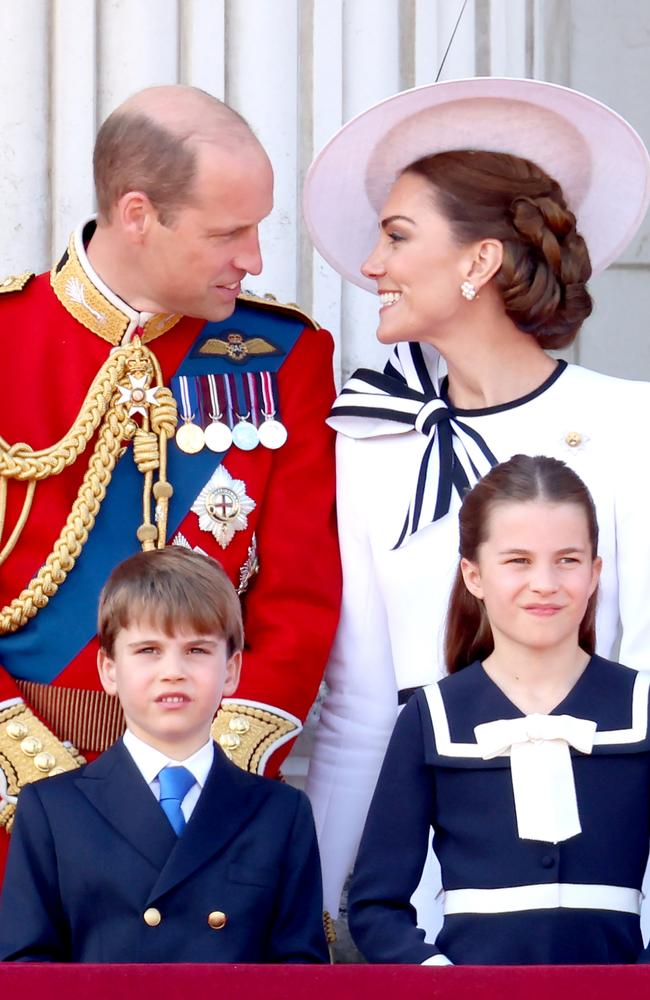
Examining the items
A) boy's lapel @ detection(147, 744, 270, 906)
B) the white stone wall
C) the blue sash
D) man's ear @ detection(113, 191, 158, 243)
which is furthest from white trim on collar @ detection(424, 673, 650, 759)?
the white stone wall

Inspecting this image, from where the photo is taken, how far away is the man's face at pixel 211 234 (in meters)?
3.13


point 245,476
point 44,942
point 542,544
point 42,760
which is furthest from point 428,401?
point 44,942

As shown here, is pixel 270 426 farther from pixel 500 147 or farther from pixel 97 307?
→ pixel 500 147

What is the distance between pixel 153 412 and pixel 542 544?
2.42 ft

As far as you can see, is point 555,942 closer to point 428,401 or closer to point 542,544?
point 542,544

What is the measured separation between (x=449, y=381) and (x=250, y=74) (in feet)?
2.71

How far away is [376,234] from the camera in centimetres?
350

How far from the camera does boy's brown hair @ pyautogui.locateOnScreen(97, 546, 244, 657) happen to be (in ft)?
Result: 8.56

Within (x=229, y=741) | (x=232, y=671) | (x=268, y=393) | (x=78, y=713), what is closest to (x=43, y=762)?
(x=78, y=713)

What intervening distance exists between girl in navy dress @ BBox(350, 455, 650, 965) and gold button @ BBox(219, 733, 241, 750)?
341 mm

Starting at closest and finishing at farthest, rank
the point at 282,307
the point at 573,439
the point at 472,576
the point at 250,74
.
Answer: the point at 472,576
the point at 573,439
the point at 282,307
the point at 250,74

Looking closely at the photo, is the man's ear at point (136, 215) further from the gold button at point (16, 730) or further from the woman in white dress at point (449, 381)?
the gold button at point (16, 730)

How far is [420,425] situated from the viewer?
126 inches

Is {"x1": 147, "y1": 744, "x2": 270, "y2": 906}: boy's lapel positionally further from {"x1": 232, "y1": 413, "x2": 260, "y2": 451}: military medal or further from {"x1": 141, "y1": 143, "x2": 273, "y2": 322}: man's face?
{"x1": 141, "y1": 143, "x2": 273, "y2": 322}: man's face
